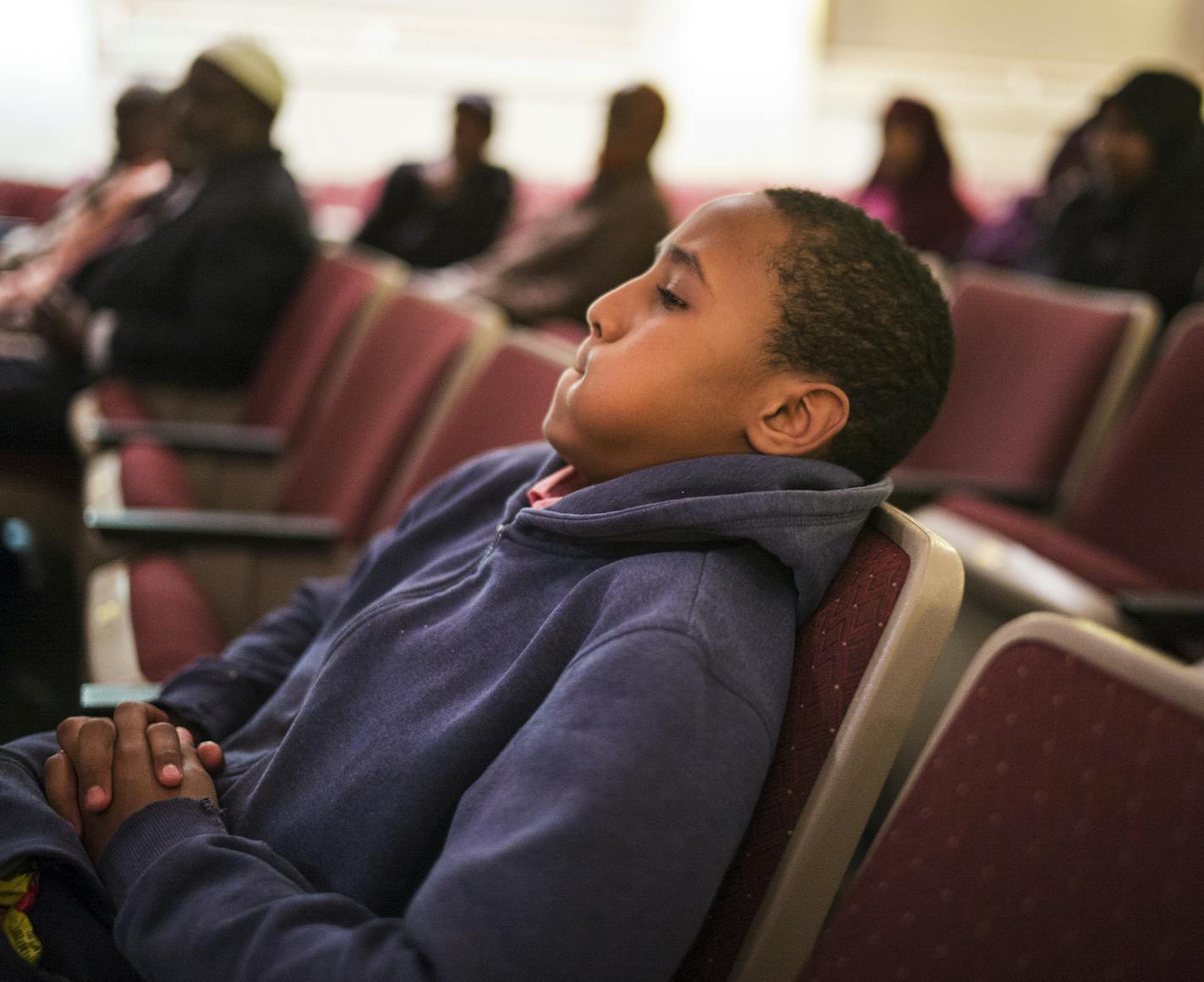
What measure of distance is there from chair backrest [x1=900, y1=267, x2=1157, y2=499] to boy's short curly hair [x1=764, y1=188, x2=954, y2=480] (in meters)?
1.17

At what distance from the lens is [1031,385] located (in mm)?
2184

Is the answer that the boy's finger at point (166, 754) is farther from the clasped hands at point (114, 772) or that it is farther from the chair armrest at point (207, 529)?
the chair armrest at point (207, 529)

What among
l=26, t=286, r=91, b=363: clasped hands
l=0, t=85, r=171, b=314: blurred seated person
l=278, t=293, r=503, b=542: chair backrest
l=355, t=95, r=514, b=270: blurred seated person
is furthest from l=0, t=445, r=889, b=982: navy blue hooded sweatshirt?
l=355, t=95, r=514, b=270: blurred seated person

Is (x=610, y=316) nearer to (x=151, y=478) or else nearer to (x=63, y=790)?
(x=63, y=790)

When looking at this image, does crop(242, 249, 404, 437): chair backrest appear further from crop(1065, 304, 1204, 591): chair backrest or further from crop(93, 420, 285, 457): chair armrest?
crop(1065, 304, 1204, 591): chair backrest

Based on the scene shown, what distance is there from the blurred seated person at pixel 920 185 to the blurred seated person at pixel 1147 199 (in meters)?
A: 1.10

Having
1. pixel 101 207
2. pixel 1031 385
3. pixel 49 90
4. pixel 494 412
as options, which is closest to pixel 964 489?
pixel 1031 385

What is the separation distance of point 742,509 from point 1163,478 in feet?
4.43

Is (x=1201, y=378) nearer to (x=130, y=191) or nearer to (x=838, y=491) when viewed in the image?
(x=838, y=491)

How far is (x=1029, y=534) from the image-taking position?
1.83 metres

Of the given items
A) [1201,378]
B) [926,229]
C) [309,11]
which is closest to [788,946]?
[1201,378]

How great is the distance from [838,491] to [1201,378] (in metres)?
1.31

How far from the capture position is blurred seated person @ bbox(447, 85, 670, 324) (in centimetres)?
353

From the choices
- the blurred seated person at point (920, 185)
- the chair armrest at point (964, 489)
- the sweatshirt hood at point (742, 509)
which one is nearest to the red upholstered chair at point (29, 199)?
the blurred seated person at point (920, 185)
